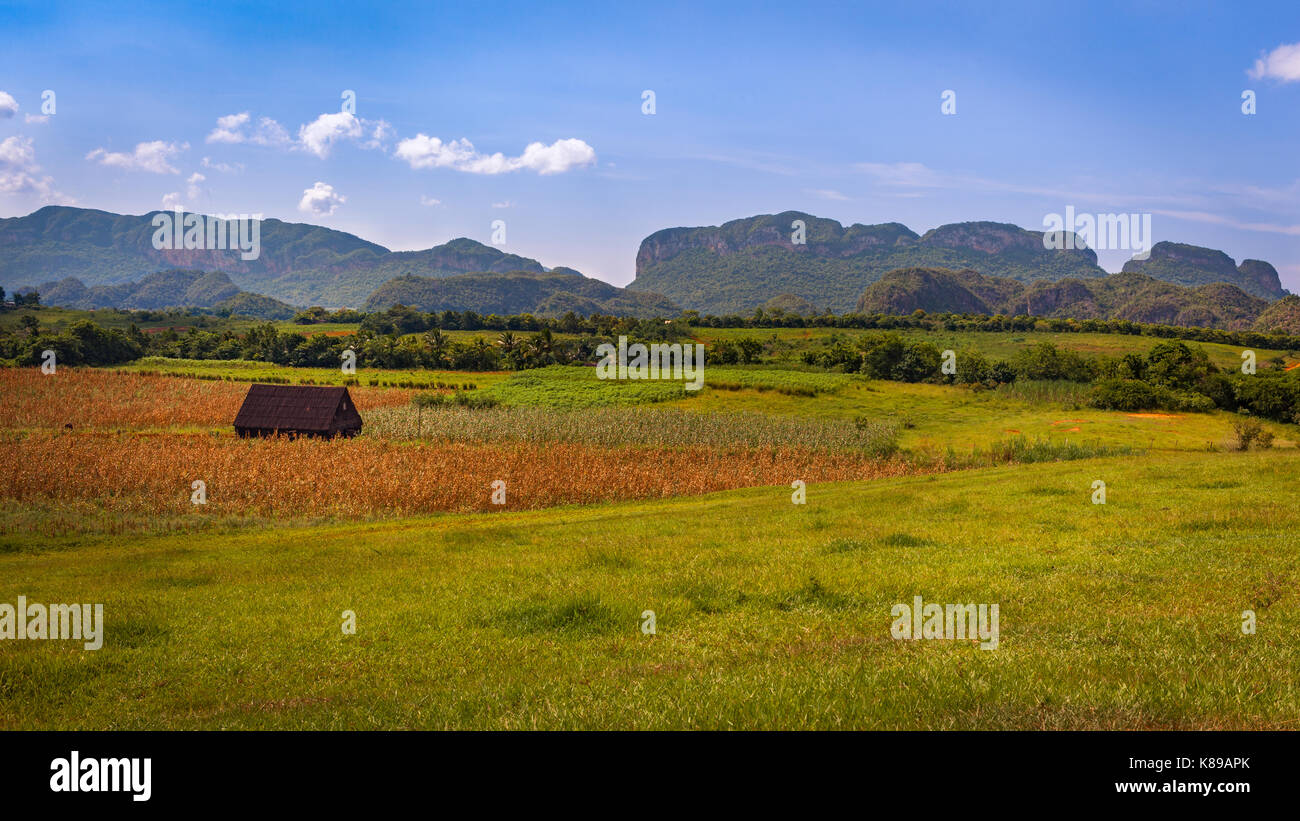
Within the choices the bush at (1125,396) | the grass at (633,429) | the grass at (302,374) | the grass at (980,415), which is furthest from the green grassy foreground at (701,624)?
the grass at (302,374)

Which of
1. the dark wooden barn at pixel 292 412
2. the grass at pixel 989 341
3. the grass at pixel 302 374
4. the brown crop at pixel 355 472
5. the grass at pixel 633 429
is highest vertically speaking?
the grass at pixel 989 341

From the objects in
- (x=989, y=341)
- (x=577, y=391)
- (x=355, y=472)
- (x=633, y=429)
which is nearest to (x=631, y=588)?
(x=355, y=472)

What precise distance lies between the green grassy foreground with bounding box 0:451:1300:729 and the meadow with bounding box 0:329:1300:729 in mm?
68

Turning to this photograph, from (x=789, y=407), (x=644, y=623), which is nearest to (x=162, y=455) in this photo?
(x=644, y=623)

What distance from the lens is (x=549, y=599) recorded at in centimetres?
1370

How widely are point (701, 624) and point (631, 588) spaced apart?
279cm

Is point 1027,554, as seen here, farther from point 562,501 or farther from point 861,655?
point 562,501

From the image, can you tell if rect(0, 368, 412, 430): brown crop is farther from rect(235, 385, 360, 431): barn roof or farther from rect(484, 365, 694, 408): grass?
rect(484, 365, 694, 408): grass

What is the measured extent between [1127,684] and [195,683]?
11.7 m

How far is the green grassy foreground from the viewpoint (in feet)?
25.0

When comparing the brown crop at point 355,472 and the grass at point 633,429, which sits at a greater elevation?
the grass at point 633,429

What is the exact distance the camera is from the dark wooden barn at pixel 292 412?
171 ft

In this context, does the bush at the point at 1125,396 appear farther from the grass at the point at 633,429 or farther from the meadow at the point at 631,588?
the meadow at the point at 631,588

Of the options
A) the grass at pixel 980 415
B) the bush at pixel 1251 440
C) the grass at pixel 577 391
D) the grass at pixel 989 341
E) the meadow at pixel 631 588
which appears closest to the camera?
the meadow at pixel 631 588
